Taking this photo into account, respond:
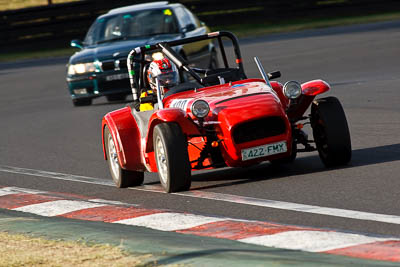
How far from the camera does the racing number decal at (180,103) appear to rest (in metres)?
9.27

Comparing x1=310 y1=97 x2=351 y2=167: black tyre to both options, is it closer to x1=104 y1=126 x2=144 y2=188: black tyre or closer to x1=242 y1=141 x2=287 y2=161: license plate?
x1=242 y1=141 x2=287 y2=161: license plate

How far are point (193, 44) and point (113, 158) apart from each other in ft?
27.4

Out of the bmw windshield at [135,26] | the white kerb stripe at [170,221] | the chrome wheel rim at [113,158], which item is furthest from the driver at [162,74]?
the bmw windshield at [135,26]

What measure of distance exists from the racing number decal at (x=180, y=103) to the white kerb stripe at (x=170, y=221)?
1.76 meters

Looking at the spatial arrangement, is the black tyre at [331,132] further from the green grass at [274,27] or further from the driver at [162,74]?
the green grass at [274,27]

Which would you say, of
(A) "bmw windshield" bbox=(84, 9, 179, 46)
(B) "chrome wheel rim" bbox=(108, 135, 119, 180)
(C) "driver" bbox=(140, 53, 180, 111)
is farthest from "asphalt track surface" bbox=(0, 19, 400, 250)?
(A) "bmw windshield" bbox=(84, 9, 179, 46)

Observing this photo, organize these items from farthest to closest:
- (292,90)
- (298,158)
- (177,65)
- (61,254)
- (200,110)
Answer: (298,158) < (177,65) < (292,90) < (200,110) < (61,254)

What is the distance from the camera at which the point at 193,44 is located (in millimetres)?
18266

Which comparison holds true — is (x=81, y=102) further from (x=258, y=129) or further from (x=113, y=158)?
(x=258, y=129)

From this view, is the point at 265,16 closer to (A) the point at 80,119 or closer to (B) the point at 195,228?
(A) the point at 80,119

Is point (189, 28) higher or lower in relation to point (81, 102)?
higher

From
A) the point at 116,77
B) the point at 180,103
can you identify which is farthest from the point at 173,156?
the point at 116,77

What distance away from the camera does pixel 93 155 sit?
12.2 meters

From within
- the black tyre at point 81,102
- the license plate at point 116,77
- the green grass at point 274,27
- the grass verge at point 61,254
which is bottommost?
the green grass at point 274,27
